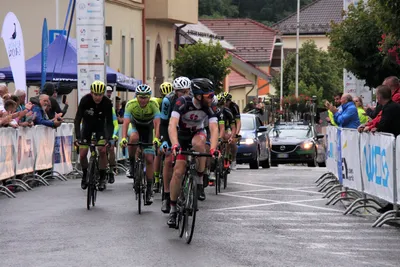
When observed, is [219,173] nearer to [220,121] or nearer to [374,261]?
[220,121]

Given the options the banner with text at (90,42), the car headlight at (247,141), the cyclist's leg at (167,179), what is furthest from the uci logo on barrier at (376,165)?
the car headlight at (247,141)

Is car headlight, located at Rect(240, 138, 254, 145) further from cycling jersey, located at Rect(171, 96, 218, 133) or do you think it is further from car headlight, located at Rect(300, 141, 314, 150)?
cycling jersey, located at Rect(171, 96, 218, 133)

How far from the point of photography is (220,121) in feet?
73.9

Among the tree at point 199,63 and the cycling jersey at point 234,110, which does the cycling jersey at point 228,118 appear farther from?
the tree at point 199,63

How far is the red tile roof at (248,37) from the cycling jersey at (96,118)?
292 ft

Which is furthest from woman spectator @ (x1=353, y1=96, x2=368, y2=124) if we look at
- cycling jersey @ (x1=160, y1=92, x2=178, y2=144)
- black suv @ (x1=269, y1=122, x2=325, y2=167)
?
black suv @ (x1=269, y1=122, x2=325, y2=167)

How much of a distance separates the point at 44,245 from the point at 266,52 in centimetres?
9625

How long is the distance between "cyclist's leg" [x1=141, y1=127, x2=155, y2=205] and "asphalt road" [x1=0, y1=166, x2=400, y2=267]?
0.26 meters

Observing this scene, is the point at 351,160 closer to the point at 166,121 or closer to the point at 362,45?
the point at 166,121

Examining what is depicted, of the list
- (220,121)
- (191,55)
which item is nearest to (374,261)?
(220,121)

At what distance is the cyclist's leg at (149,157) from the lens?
1775 centimetres

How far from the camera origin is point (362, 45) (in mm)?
30797

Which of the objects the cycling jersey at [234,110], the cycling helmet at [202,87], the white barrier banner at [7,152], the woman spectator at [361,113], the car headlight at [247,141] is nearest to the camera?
the cycling helmet at [202,87]

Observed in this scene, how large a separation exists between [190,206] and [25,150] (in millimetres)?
9965
